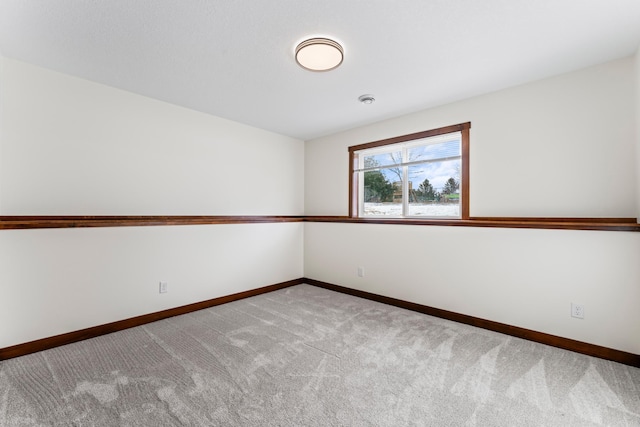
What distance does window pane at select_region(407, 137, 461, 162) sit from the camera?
321cm

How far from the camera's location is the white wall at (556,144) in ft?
7.39

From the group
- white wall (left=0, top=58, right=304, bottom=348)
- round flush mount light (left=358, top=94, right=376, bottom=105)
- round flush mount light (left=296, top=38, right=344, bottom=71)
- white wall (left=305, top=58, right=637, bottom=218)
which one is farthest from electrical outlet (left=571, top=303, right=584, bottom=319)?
white wall (left=0, top=58, right=304, bottom=348)

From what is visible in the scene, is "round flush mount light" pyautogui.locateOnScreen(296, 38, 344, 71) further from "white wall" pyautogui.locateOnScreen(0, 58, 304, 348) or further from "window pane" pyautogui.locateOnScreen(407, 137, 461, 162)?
"white wall" pyautogui.locateOnScreen(0, 58, 304, 348)

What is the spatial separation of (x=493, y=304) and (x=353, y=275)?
5.40ft

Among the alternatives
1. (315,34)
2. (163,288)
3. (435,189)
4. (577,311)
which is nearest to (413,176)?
(435,189)

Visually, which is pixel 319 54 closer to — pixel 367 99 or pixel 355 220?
pixel 367 99

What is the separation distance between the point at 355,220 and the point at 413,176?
92cm

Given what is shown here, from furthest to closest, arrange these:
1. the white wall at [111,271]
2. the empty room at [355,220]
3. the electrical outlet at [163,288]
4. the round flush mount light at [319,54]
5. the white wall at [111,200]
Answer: the electrical outlet at [163,288]
the white wall at [111,200]
the white wall at [111,271]
the round flush mount light at [319,54]
the empty room at [355,220]

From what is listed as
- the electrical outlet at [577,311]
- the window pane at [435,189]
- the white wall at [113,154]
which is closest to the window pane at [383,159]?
the window pane at [435,189]

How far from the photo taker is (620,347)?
2.08m

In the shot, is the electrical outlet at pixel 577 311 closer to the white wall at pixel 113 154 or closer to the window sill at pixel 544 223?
the window sill at pixel 544 223

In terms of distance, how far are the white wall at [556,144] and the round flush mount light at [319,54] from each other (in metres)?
1.63

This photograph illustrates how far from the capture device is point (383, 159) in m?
3.89

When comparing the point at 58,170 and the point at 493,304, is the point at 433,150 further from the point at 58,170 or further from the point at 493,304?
the point at 58,170
